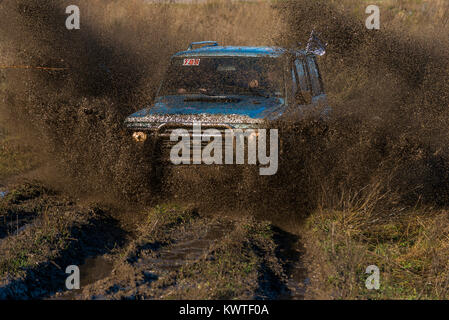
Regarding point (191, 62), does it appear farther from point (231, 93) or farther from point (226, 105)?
point (226, 105)

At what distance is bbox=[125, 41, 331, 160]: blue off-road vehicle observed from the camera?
6172mm

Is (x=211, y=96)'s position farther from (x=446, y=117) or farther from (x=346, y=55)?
(x=346, y=55)

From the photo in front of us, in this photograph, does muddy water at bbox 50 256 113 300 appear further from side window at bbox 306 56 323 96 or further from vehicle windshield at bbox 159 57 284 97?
side window at bbox 306 56 323 96

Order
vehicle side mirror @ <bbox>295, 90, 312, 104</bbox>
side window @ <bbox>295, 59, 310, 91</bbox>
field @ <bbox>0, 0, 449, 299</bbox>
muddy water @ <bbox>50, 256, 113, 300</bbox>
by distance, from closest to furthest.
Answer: muddy water @ <bbox>50, 256, 113, 300</bbox>, field @ <bbox>0, 0, 449, 299</bbox>, vehicle side mirror @ <bbox>295, 90, 312, 104</bbox>, side window @ <bbox>295, 59, 310, 91</bbox>

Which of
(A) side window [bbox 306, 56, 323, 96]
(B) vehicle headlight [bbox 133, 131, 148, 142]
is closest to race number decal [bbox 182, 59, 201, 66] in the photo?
(B) vehicle headlight [bbox 133, 131, 148, 142]

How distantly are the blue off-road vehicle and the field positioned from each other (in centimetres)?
43

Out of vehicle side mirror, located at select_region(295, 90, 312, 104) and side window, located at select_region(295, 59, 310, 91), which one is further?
side window, located at select_region(295, 59, 310, 91)

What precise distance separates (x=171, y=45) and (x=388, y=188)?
9.44m

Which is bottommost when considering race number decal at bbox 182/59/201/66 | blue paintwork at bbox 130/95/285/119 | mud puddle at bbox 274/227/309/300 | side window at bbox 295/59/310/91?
mud puddle at bbox 274/227/309/300

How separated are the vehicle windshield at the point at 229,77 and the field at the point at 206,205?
98 centimetres

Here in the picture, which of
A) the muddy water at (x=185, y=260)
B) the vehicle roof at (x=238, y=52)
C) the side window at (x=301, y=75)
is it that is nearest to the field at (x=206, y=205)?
the muddy water at (x=185, y=260)

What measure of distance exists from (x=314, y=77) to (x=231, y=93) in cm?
190

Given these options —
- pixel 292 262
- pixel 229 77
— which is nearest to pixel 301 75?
pixel 229 77
